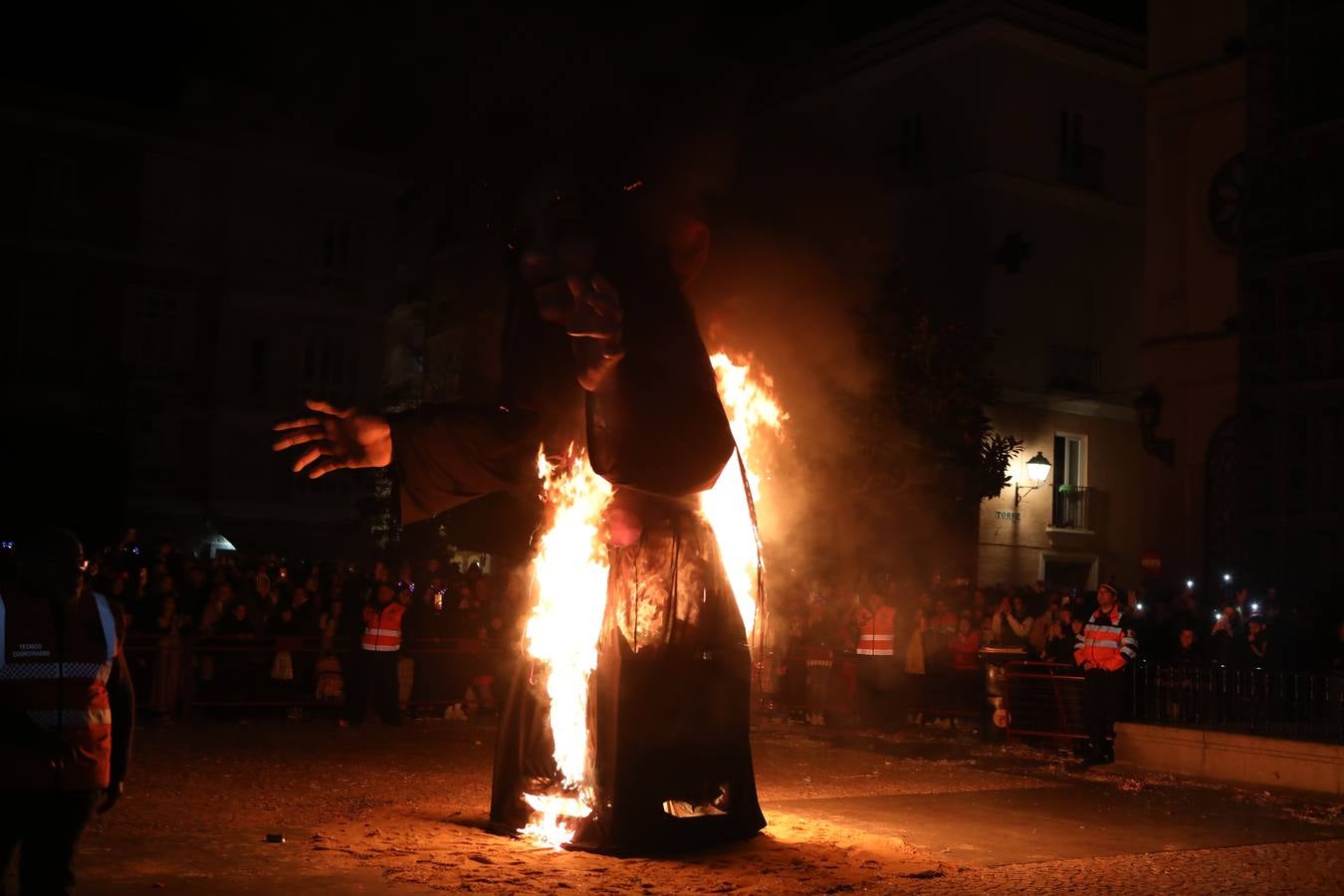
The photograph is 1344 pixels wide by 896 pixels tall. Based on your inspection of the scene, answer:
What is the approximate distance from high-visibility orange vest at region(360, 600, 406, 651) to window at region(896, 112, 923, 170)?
690 inches

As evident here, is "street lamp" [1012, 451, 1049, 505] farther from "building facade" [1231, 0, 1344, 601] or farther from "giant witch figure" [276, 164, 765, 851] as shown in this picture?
"giant witch figure" [276, 164, 765, 851]

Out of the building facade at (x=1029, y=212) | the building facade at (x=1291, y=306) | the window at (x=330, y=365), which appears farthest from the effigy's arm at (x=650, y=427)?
Result: the window at (x=330, y=365)

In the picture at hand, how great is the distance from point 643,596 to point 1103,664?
813 centimetres

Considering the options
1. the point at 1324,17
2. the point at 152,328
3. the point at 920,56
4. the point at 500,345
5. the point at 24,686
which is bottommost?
the point at 24,686

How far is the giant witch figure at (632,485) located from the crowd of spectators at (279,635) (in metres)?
8.82

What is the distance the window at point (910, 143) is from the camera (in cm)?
3044

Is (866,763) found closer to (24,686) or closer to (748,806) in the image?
(748,806)

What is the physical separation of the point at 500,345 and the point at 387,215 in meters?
30.7

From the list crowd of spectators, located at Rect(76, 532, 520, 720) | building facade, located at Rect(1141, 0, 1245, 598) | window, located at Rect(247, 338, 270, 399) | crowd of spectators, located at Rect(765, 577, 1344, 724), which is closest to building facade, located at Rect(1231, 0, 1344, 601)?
crowd of spectators, located at Rect(765, 577, 1344, 724)

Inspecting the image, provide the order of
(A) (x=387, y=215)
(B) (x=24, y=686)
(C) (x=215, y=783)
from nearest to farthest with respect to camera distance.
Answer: (B) (x=24, y=686) < (C) (x=215, y=783) < (A) (x=387, y=215)

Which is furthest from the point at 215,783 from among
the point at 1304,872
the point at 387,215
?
the point at 387,215

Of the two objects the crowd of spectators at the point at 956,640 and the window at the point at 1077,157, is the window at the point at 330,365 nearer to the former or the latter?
the window at the point at 1077,157

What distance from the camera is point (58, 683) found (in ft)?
18.9

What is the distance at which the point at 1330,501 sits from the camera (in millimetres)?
20000
